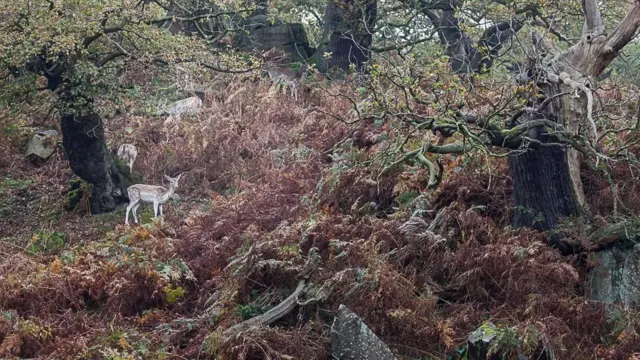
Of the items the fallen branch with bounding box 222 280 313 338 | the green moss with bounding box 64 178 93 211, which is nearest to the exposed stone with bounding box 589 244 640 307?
the fallen branch with bounding box 222 280 313 338

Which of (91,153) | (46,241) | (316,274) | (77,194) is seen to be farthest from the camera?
(77,194)

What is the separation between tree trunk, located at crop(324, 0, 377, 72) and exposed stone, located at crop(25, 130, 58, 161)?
6.91 metres

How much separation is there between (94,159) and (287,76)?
6222 millimetres

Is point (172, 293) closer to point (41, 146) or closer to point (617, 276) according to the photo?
point (617, 276)

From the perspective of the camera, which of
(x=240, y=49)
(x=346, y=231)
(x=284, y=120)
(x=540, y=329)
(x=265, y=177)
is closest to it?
(x=540, y=329)

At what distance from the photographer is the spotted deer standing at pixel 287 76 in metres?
18.7

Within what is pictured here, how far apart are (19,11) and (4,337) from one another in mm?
5781

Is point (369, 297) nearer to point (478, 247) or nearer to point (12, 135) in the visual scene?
point (478, 247)

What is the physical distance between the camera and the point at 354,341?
7512mm

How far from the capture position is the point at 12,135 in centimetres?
1814

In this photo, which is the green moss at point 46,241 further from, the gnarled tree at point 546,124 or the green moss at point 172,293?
the gnarled tree at point 546,124

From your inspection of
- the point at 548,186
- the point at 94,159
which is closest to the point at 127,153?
the point at 94,159

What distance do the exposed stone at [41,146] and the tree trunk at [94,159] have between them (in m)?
3.38

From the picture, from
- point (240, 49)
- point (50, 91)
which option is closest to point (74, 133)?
point (50, 91)
